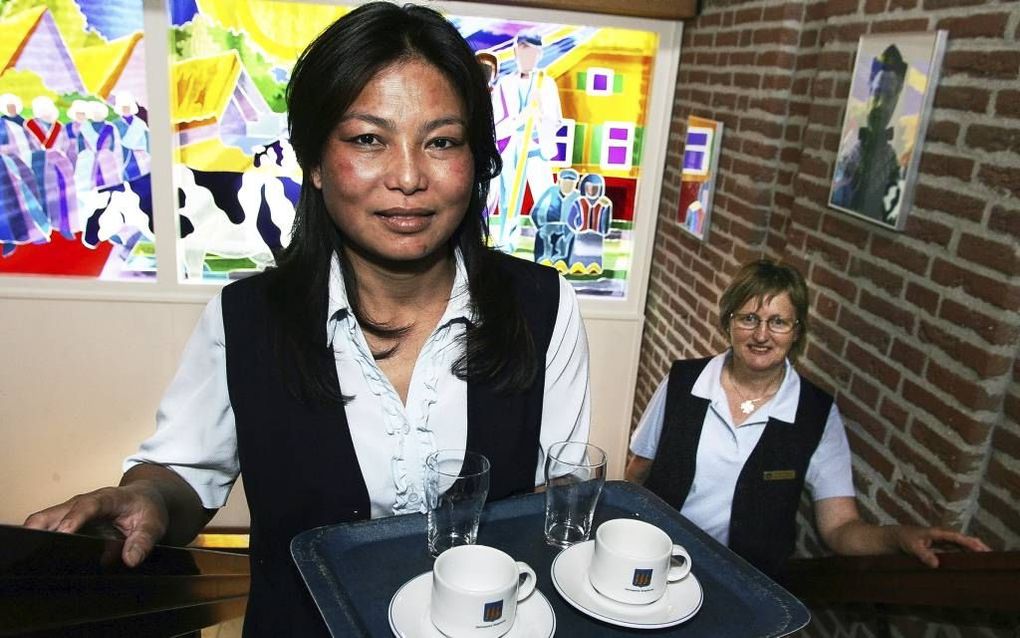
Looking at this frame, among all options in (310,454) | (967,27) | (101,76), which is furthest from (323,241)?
(101,76)

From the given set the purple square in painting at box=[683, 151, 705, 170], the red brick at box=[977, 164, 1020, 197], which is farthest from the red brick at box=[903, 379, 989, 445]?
the purple square in painting at box=[683, 151, 705, 170]

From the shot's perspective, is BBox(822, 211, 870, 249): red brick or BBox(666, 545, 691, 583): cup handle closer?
BBox(666, 545, 691, 583): cup handle

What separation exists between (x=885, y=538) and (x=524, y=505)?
104 cm

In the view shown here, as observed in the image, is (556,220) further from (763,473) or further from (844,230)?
(763,473)

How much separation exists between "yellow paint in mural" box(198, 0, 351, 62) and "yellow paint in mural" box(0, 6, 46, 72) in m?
0.72

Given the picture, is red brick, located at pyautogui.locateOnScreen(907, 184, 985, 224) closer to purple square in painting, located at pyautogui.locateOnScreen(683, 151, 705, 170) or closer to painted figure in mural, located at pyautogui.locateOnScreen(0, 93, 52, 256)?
purple square in painting, located at pyautogui.locateOnScreen(683, 151, 705, 170)

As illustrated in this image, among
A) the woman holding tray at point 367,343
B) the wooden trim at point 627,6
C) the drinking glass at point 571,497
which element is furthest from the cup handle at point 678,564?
the wooden trim at point 627,6

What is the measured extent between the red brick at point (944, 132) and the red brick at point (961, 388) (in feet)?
1.74

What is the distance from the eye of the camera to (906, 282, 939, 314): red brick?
1.72m

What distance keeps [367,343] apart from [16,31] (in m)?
3.08

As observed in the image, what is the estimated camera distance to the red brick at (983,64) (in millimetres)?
1496

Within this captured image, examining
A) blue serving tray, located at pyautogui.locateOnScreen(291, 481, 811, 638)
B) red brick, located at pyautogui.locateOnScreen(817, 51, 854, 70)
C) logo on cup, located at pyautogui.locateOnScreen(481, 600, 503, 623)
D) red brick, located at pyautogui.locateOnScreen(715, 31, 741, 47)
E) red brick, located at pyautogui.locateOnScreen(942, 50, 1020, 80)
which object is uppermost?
red brick, located at pyautogui.locateOnScreen(715, 31, 741, 47)

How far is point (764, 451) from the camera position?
6.11 ft

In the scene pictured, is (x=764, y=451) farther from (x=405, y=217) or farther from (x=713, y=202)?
(x=713, y=202)
